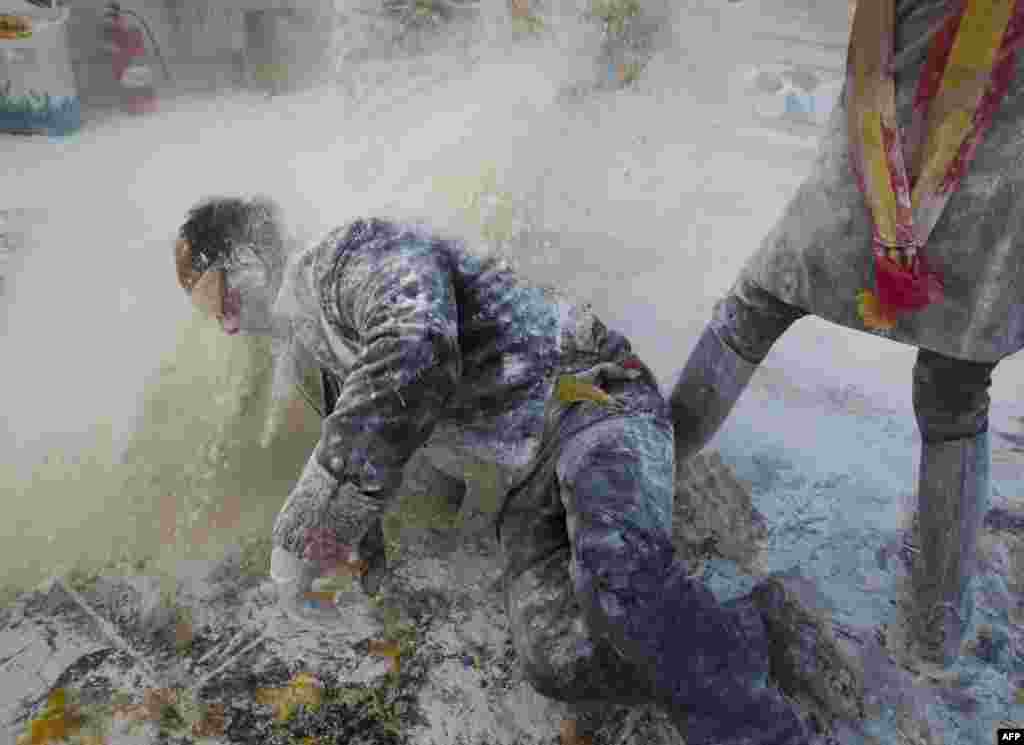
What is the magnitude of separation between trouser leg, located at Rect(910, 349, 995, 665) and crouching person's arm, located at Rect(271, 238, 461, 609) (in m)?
1.04

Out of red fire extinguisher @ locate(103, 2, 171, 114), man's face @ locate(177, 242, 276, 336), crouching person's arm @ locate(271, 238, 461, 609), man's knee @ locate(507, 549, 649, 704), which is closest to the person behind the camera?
crouching person's arm @ locate(271, 238, 461, 609)

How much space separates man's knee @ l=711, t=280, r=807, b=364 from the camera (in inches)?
73.6

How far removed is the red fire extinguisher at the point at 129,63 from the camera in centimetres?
508

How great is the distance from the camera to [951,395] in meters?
1.69

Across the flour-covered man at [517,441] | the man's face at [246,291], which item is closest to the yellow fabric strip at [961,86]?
the flour-covered man at [517,441]

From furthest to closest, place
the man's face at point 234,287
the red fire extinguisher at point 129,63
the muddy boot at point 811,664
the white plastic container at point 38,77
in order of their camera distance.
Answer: the red fire extinguisher at point 129,63 < the white plastic container at point 38,77 < the man's face at point 234,287 < the muddy boot at point 811,664

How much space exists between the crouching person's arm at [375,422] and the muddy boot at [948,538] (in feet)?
3.56

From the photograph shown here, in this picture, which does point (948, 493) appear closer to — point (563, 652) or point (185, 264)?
point (563, 652)

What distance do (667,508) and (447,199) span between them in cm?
172

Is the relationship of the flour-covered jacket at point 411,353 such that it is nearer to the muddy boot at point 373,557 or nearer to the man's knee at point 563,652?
the muddy boot at point 373,557

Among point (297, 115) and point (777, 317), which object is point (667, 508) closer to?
point (777, 317)

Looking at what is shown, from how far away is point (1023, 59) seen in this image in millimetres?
1419


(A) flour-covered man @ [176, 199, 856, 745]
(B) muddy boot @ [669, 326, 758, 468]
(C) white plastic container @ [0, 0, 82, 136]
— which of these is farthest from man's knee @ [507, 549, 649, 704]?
(C) white plastic container @ [0, 0, 82, 136]

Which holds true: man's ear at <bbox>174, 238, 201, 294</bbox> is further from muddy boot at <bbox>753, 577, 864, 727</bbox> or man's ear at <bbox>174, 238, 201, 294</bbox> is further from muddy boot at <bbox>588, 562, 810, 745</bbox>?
muddy boot at <bbox>753, 577, 864, 727</bbox>
